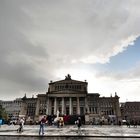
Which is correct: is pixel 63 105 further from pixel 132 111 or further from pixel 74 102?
pixel 132 111

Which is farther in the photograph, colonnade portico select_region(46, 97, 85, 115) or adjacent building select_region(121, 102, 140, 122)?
adjacent building select_region(121, 102, 140, 122)

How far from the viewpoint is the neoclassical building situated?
9750cm

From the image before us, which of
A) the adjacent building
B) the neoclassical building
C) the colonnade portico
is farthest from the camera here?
the adjacent building

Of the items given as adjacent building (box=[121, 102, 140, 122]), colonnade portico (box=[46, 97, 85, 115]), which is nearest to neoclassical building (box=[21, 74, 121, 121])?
colonnade portico (box=[46, 97, 85, 115])

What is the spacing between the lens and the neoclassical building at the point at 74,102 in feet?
320

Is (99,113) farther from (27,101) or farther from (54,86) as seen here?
(27,101)

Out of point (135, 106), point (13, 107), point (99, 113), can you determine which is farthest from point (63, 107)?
point (13, 107)

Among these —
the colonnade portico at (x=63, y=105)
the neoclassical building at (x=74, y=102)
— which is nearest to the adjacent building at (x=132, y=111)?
the neoclassical building at (x=74, y=102)

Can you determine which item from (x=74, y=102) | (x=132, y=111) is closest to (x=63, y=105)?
(x=74, y=102)

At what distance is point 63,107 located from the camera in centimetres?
9644

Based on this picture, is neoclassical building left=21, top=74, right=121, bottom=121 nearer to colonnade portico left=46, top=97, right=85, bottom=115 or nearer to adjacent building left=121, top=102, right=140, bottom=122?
colonnade portico left=46, top=97, right=85, bottom=115

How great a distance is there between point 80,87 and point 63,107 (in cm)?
1462

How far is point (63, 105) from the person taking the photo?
97312mm

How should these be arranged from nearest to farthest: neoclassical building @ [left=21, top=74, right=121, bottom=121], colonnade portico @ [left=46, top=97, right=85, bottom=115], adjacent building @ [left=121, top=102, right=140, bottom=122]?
colonnade portico @ [left=46, top=97, right=85, bottom=115], neoclassical building @ [left=21, top=74, right=121, bottom=121], adjacent building @ [left=121, top=102, right=140, bottom=122]
